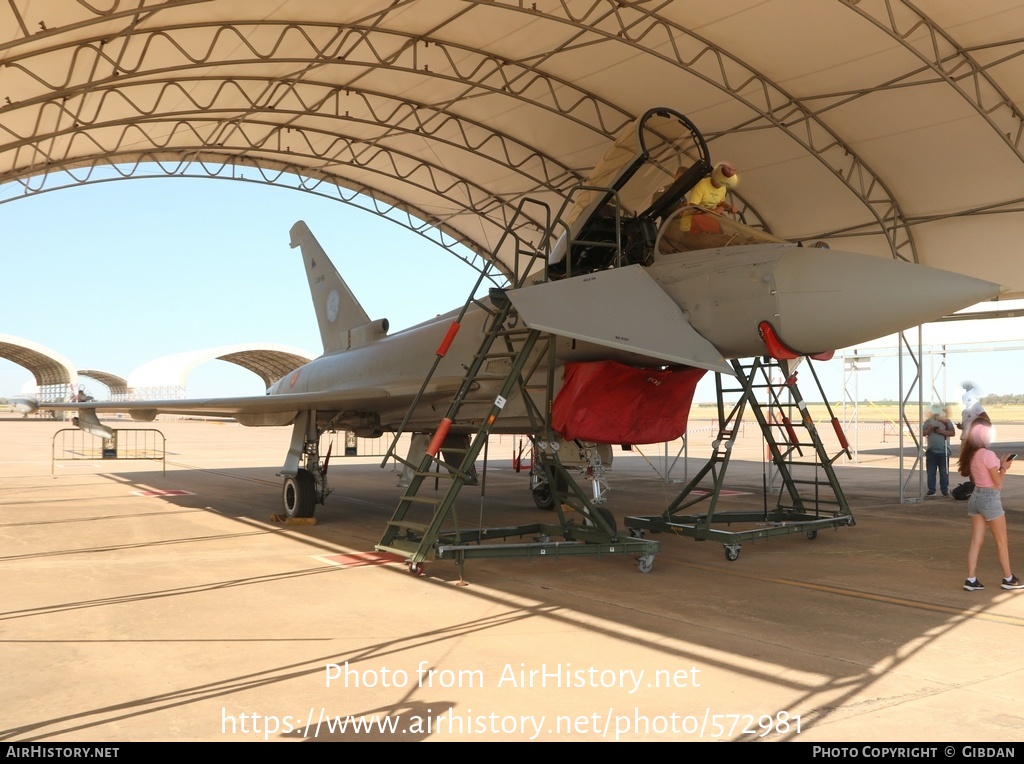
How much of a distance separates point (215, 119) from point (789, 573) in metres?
14.5

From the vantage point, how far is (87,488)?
46.6 ft

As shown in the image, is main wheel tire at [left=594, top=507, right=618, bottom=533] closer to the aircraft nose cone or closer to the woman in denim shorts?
the aircraft nose cone

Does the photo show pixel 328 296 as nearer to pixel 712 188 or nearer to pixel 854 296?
pixel 712 188

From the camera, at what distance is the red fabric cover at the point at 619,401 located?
7.25 metres

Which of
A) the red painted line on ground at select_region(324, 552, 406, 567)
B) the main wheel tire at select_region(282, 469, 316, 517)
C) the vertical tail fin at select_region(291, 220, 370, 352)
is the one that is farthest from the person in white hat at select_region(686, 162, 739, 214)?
the vertical tail fin at select_region(291, 220, 370, 352)

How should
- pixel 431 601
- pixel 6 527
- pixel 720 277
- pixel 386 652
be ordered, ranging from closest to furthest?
pixel 386 652 < pixel 431 601 < pixel 720 277 < pixel 6 527

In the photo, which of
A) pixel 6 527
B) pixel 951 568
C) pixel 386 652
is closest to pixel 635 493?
pixel 951 568

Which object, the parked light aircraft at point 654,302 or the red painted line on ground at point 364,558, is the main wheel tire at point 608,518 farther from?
the red painted line on ground at point 364,558

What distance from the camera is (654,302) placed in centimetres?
652

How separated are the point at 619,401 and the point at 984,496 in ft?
9.70

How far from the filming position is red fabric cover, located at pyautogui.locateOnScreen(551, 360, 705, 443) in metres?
7.25

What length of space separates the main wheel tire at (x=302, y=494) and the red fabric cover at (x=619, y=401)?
416 centimetres

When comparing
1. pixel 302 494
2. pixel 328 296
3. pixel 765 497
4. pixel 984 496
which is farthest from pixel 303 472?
pixel 984 496
